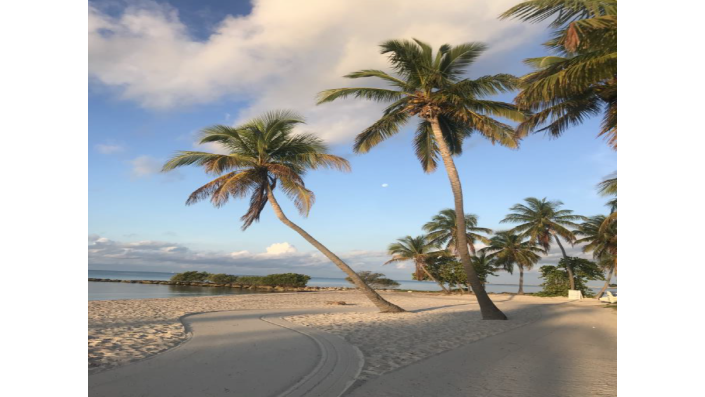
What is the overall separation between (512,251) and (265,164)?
27035mm

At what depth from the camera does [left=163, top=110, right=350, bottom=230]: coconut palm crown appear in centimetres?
1467

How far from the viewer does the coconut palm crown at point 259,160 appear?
1467 centimetres

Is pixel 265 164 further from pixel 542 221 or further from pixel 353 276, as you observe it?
pixel 542 221

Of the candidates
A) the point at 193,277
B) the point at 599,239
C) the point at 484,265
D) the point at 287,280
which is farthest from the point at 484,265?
the point at 193,277

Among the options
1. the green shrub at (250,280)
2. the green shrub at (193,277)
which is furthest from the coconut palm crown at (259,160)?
the green shrub at (193,277)

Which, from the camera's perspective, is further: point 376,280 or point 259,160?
point 376,280

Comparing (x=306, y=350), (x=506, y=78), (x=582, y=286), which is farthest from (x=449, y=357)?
(x=582, y=286)

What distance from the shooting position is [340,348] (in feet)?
22.6

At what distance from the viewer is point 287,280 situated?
140ft

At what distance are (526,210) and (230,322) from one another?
28.6m

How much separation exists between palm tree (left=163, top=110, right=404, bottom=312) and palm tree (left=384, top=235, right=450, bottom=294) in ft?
66.7

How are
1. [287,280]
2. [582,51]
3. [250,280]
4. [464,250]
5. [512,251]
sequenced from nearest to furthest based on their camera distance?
1. [582,51]
2. [464,250]
3. [512,251]
4. [287,280]
5. [250,280]

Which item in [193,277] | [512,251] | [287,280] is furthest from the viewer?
[193,277]
